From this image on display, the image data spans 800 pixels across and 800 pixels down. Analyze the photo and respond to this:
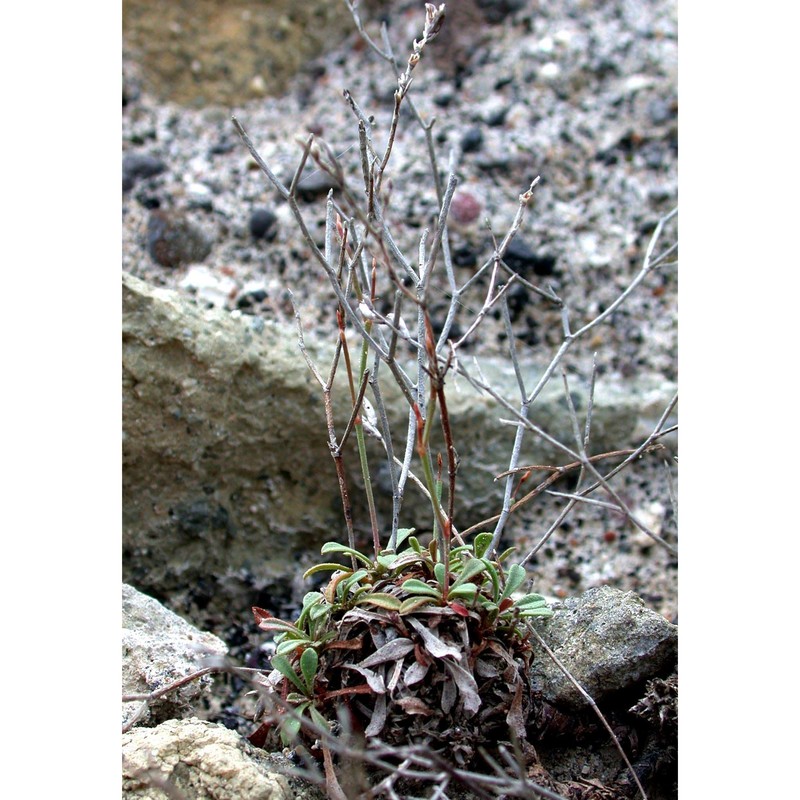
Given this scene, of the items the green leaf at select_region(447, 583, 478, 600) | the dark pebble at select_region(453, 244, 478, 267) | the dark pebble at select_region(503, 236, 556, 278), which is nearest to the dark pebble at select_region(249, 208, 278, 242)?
the dark pebble at select_region(453, 244, 478, 267)

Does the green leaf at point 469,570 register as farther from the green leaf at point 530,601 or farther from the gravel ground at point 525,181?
the gravel ground at point 525,181

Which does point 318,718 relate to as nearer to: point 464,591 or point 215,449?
point 464,591

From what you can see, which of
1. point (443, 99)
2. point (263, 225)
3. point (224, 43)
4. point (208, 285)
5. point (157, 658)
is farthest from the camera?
point (224, 43)

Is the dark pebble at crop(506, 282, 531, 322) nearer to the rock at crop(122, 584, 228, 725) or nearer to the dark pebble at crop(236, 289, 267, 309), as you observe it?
the dark pebble at crop(236, 289, 267, 309)

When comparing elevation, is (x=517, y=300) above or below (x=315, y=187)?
below

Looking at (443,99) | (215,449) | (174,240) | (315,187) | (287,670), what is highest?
(443,99)

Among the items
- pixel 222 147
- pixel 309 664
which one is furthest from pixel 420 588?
pixel 222 147
